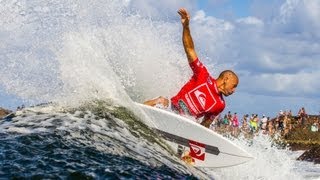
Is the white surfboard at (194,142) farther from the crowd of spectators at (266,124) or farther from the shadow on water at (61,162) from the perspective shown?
the crowd of spectators at (266,124)

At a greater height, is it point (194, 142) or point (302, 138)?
point (302, 138)

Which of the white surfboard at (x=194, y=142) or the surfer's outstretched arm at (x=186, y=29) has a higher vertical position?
the surfer's outstretched arm at (x=186, y=29)

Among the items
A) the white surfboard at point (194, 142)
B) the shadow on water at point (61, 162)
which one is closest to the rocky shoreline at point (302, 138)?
the white surfboard at point (194, 142)

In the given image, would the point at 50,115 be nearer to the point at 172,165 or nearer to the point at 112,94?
the point at 112,94

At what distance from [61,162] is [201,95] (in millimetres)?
3810

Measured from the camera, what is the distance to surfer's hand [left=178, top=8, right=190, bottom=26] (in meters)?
8.84

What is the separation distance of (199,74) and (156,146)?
189cm

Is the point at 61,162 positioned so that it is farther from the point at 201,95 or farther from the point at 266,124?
the point at 266,124

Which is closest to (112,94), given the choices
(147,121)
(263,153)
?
(147,121)

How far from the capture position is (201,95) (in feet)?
30.6

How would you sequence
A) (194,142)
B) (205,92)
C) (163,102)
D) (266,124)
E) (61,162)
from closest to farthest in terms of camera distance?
(61,162), (194,142), (205,92), (163,102), (266,124)

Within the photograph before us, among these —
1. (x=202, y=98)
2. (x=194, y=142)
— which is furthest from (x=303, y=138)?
(x=194, y=142)

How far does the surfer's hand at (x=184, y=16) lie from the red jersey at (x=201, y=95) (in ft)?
2.42

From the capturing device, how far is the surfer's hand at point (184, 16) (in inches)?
348
